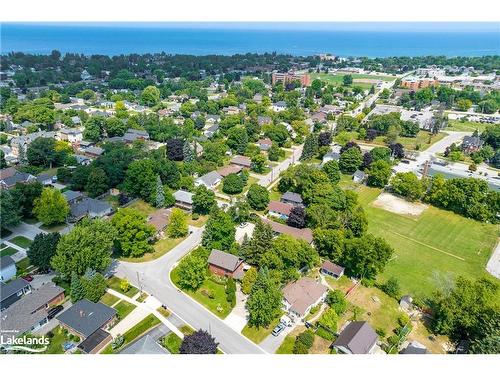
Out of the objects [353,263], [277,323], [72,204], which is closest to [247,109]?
[72,204]

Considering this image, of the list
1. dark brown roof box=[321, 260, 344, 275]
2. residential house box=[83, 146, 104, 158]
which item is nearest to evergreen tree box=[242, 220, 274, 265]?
dark brown roof box=[321, 260, 344, 275]

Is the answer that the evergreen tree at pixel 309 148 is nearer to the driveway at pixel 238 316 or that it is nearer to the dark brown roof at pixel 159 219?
the dark brown roof at pixel 159 219

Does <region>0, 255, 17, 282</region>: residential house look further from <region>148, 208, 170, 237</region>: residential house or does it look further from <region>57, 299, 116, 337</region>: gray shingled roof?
<region>148, 208, 170, 237</region>: residential house

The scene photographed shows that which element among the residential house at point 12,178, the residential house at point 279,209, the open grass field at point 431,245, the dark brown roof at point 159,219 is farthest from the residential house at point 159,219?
the open grass field at point 431,245

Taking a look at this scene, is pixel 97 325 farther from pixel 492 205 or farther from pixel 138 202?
pixel 492 205

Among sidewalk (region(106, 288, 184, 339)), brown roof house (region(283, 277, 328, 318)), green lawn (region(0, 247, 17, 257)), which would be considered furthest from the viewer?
green lawn (region(0, 247, 17, 257))

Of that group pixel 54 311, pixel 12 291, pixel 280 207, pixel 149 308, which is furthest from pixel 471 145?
pixel 12 291

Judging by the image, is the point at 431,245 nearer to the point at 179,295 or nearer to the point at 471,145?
the point at 179,295
